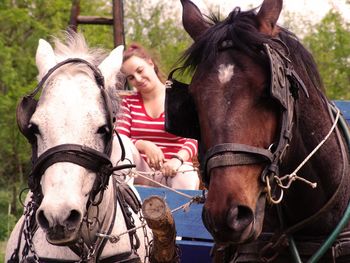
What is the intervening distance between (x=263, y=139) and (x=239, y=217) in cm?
38

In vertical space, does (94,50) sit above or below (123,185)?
above

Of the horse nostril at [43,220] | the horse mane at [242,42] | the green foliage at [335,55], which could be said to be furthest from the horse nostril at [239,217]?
the green foliage at [335,55]

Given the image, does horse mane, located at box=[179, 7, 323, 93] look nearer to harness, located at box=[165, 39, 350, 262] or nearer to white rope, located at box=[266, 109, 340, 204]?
harness, located at box=[165, 39, 350, 262]

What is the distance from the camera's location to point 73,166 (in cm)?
424

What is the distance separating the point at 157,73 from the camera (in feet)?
22.5

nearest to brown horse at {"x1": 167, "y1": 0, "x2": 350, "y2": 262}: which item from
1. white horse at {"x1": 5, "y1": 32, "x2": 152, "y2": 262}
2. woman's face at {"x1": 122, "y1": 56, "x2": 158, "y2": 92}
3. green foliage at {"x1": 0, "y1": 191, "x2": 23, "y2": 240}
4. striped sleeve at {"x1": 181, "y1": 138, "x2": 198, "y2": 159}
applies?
white horse at {"x1": 5, "y1": 32, "x2": 152, "y2": 262}

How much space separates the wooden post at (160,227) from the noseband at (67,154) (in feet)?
0.85

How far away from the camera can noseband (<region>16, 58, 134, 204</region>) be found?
4242mm

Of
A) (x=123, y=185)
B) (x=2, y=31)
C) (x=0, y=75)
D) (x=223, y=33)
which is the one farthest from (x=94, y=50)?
(x=2, y=31)

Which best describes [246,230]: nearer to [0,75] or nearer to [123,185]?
[123,185]

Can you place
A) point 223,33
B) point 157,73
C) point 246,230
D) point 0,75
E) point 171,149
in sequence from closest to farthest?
point 246,230 → point 223,33 → point 171,149 → point 157,73 → point 0,75

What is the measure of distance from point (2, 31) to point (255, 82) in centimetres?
1308

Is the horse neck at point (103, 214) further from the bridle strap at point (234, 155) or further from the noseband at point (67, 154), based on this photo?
the bridle strap at point (234, 155)

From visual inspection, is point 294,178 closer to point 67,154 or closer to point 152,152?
point 67,154
